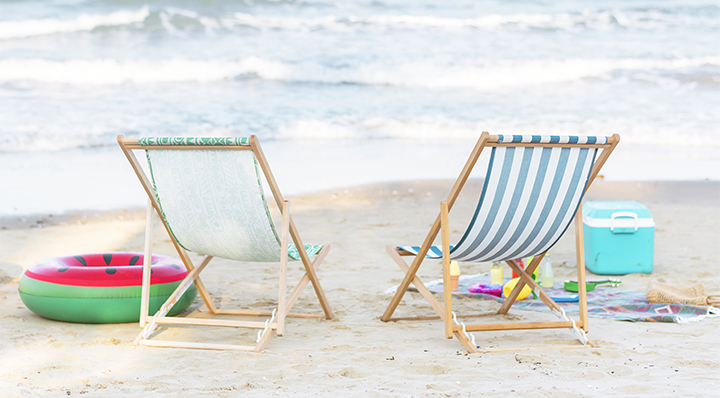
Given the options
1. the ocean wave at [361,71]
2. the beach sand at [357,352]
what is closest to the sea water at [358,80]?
the ocean wave at [361,71]

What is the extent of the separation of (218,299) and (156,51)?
11370 millimetres

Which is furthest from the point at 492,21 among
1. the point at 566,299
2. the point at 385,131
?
the point at 566,299

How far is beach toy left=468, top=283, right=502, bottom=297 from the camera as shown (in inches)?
144

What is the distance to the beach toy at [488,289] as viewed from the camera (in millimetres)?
3668

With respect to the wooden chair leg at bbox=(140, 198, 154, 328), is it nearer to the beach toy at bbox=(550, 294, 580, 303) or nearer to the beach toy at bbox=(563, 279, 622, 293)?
the beach toy at bbox=(550, 294, 580, 303)

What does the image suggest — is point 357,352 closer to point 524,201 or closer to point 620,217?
point 524,201

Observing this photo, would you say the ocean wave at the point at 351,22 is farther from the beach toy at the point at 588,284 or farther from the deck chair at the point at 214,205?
the deck chair at the point at 214,205

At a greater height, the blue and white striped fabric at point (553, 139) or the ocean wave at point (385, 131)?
the ocean wave at point (385, 131)

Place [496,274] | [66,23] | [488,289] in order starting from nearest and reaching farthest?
[488,289] < [496,274] < [66,23]

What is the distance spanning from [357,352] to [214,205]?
0.87m

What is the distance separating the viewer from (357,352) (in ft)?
8.55

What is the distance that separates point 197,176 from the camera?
8.65ft

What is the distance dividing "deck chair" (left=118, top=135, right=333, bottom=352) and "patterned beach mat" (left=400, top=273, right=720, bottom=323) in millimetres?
1233

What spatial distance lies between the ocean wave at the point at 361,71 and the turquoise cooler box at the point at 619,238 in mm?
10103
